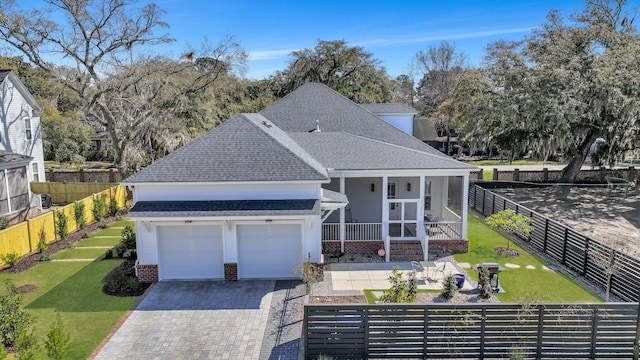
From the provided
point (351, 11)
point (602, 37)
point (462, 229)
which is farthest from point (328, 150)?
point (602, 37)

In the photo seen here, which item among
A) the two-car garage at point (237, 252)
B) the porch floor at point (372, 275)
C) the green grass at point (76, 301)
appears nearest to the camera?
the green grass at point (76, 301)

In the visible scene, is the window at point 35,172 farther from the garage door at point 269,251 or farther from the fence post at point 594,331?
the fence post at point 594,331

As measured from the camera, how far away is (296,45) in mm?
45969

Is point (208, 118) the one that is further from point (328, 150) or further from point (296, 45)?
point (328, 150)

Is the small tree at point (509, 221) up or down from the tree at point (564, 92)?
down

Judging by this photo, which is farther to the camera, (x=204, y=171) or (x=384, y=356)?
(x=204, y=171)

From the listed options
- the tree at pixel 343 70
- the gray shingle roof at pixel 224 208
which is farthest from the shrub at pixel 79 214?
the tree at pixel 343 70

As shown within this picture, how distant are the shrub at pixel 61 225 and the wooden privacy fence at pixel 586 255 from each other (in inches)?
790

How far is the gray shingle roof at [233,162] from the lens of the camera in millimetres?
12758

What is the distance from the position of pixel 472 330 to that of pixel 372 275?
213 inches

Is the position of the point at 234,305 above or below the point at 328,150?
below

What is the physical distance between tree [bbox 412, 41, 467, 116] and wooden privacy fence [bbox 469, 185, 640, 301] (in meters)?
46.5

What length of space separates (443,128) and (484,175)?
22172 mm

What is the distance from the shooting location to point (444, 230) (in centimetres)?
1655
